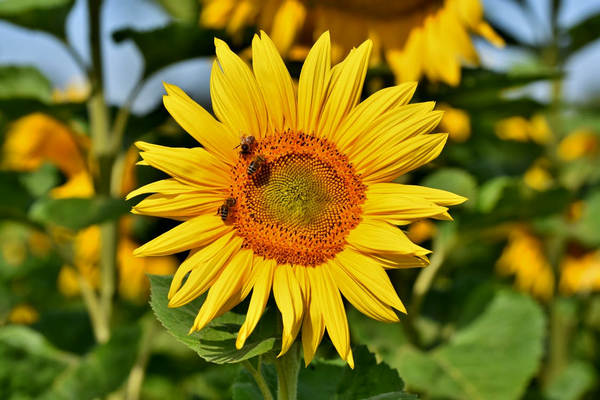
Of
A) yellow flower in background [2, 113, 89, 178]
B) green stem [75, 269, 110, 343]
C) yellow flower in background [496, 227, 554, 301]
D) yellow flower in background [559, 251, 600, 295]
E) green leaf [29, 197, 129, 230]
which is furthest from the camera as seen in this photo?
yellow flower in background [496, 227, 554, 301]

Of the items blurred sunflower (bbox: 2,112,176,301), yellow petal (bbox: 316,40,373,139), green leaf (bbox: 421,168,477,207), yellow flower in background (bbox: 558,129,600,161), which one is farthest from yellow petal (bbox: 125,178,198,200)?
A: yellow flower in background (bbox: 558,129,600,161)

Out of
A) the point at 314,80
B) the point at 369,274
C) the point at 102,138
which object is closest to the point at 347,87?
the point at 314,80

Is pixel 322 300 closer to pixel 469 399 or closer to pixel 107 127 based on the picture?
pixel 469 399

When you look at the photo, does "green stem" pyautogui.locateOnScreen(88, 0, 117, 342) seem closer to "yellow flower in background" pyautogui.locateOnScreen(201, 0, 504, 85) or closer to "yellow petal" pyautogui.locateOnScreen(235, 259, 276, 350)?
"yellow flower in background" pyautogui.locateOnScreen(201, 0, 504, 85)

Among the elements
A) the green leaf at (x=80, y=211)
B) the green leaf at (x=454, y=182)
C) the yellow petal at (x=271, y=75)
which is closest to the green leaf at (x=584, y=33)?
the green leaf at (x=454, y=182)

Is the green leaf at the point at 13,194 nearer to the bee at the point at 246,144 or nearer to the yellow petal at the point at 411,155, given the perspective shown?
the bee at the point at 246,144

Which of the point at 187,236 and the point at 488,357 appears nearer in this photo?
the point at 187,236

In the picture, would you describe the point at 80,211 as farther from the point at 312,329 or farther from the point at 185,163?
the point at 312,329

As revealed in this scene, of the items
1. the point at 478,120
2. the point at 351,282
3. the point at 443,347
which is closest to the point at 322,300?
the point at 351,282
